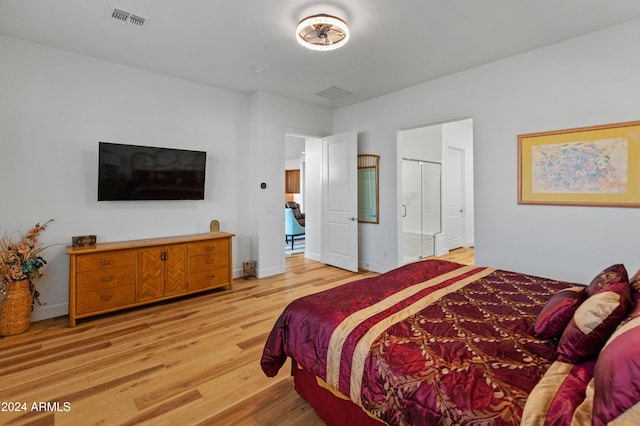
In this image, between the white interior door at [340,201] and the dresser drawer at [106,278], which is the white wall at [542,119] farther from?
the dresser drawer at [106,278]

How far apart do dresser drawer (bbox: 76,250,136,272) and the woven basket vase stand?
50cm

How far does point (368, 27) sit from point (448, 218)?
4826 millimetres

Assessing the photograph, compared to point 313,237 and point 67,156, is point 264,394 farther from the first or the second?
point 313,237

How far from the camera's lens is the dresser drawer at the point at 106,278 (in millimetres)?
3029

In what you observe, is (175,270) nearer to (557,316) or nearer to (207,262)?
(207,262)

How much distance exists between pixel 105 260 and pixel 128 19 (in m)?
2.31

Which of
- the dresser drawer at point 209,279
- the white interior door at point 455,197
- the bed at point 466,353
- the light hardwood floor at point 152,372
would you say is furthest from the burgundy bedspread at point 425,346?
the white interior door at point 455,197

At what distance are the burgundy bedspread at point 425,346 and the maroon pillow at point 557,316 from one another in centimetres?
5

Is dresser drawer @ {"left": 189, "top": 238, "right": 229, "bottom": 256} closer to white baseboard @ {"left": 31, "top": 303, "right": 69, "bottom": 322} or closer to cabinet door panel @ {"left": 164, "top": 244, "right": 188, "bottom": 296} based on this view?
cabinet door panel @ {"left": 164, "top": 244, "right": 188, "bottom": 296}

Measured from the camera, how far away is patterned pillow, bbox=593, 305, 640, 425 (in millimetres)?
769

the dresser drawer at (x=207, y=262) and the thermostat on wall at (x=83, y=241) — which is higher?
the thermostat on wall at (x=83, y=241)

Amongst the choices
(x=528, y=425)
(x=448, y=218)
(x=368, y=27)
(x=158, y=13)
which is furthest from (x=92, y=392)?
(x=448, y=218)

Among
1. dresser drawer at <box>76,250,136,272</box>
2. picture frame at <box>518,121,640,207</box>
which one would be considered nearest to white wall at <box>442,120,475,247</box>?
picture frame at <box>518,121,640,207</box>

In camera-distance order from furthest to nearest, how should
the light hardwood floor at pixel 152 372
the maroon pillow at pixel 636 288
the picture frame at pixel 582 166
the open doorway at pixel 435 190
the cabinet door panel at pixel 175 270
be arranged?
the open doorway at pixel 435 190 → the cabinet door panel at pixel 175 270 → the picture frame at pixel 582 166 → the light hardwood floor at pixel 152 372 → the maroon pillow at pixel 636 288
